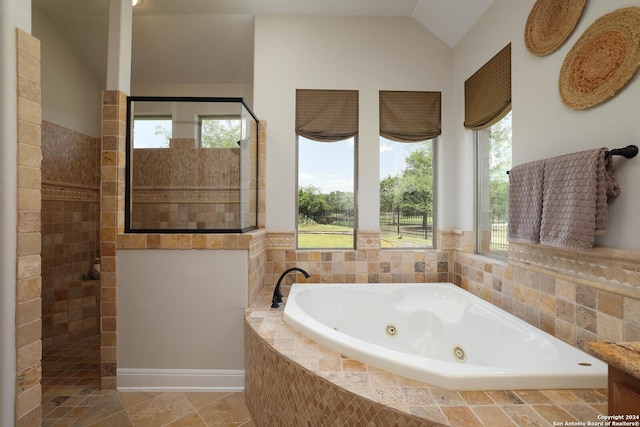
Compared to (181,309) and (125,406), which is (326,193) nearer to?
(181,309)

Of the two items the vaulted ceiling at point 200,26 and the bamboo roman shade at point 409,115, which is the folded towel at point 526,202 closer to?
the bamboo roman shade at point 409,115

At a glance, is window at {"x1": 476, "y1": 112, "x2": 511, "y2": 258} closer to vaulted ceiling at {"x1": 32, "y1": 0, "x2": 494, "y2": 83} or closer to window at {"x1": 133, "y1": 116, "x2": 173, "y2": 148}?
vaulted ceiling at {"x1": 32, "y1": 0, "x2": 494, "y2": 83}

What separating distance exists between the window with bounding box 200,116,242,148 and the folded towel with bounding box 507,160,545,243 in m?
1.91

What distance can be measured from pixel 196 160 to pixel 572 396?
2313mm

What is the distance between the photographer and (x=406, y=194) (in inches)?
114

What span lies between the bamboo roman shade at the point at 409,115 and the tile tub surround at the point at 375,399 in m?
2.06

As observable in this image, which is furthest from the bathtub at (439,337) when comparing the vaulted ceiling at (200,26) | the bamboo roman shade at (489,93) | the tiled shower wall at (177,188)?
the vaulted ceiling at (200,26)

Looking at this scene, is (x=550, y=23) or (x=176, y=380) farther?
(x=176, y=380)

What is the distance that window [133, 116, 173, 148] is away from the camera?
2.07 meters

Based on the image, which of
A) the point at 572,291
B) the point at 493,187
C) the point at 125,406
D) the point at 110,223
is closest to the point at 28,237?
the point at 110,223

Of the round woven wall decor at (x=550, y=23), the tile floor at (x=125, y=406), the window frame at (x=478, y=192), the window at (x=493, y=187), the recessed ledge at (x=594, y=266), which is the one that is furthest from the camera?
the window frame at (x=478, y=192)

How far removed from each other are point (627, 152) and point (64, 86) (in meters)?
4.30

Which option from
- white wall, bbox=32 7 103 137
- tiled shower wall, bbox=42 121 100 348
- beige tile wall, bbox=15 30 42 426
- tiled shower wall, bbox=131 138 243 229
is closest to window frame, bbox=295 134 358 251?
tiled shower wall, bbox=131 138 243 229

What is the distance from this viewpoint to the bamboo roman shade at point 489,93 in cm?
212
